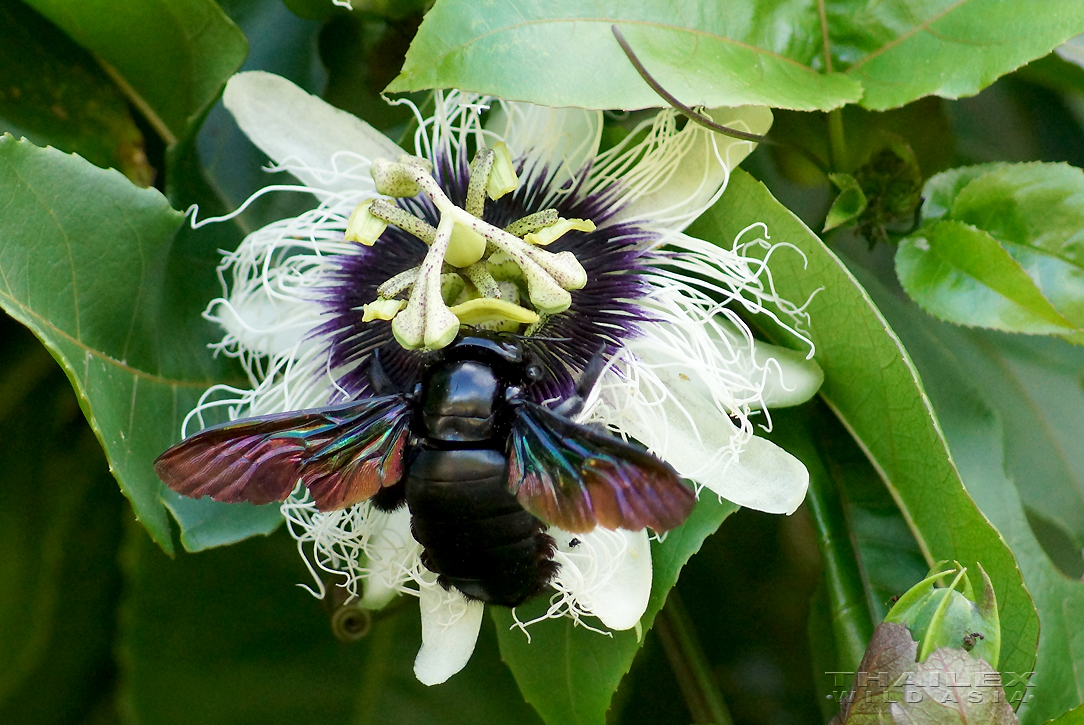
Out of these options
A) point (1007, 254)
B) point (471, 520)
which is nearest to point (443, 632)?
point (471, 520)

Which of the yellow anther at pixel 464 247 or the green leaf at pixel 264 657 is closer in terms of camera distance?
the yellow anther at pixel 464 247

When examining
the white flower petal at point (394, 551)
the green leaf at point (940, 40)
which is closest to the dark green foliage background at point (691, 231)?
the green leaf at point (940, 40)

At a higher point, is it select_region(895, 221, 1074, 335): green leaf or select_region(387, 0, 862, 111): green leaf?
select_region(387, 0, 862, 111): green leaf

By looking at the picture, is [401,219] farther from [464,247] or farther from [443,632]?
[443,632]

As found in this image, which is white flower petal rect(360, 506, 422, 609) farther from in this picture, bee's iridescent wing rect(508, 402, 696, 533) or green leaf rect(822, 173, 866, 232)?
green leaf rect(822, 173, 866, 232)

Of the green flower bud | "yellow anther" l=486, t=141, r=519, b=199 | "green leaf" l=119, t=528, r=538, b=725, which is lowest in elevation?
"green leaf" l=119, t=528, r=538, b=725

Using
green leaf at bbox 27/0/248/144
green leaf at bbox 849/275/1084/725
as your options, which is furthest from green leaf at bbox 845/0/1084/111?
green leaf at bbox 27/0/248/144

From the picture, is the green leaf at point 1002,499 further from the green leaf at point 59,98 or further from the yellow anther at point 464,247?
the green leaf at point 59,98
